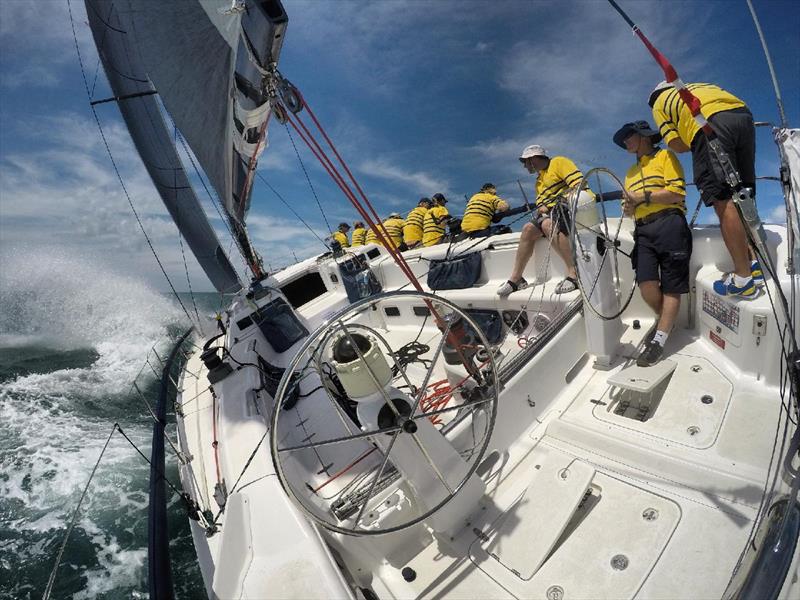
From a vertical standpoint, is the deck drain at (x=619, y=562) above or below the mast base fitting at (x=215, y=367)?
below

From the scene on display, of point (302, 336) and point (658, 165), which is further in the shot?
point (302, 336)

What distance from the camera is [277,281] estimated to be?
7270mm

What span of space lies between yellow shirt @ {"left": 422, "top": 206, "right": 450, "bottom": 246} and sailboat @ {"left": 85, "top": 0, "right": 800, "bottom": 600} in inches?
115

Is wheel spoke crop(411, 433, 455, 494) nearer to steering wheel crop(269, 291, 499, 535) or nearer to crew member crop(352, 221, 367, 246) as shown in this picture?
steering wheel crop(269, 291, 499, 535)

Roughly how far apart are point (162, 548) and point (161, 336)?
14062 millimetres

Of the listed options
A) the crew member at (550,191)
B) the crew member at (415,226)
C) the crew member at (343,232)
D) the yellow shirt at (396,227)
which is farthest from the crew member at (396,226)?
the crew member at (550,191)

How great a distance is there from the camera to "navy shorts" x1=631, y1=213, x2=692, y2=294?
2.48 meters

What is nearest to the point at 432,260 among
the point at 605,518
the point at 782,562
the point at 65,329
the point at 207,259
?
the point at 605,518

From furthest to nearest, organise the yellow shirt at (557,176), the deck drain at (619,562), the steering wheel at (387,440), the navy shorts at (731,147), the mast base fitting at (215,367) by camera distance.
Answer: the mast base fitting at (215,367) < the yellow shirt at (557,176) < the navy shorts at (731,147) < the deck drain at (619,562) < the steering wheel at (387,440)

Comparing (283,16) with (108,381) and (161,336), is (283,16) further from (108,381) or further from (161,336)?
(161,336)

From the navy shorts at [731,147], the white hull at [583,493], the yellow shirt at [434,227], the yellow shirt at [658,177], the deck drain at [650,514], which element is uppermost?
the yellow shirt at [434,227]

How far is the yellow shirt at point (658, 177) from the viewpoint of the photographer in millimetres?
2459

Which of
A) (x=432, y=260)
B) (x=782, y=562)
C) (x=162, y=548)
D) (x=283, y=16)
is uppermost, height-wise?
(x=283, y=16)

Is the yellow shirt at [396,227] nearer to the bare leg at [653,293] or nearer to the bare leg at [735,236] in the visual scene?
the bare leg at [653,293]
